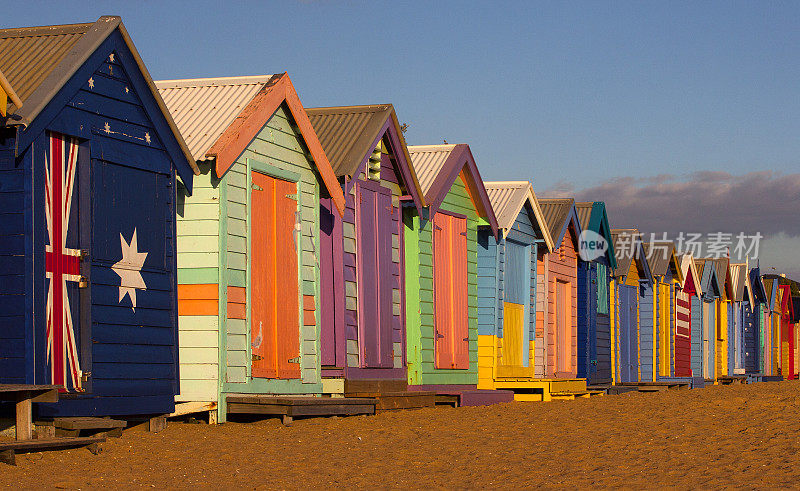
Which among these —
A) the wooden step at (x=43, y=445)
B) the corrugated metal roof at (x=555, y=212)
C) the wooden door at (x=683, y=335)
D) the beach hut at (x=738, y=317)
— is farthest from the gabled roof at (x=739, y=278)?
the wooden step at (x=43, y=445)

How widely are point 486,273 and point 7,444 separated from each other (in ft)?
44.8

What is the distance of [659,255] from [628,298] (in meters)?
2.98

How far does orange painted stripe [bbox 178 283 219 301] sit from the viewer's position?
13.0 metres

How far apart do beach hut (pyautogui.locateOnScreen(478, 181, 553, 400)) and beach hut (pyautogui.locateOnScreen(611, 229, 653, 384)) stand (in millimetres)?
7047

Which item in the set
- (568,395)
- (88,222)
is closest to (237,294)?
(88,222)

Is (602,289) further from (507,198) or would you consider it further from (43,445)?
(43,445)

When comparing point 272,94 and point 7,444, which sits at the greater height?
point 272,94

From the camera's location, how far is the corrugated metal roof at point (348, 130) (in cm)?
1623

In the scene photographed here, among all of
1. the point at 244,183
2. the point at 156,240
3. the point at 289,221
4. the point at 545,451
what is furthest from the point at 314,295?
the point at 545,451

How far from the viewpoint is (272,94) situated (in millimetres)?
14117

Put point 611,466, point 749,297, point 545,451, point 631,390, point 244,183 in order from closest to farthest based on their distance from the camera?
1. point 611,466
2. point 545,451
3. point 244,183
4. point 631,390
5. point 749,297

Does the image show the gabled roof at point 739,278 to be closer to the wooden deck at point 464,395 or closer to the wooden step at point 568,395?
the wooden step at point 568,395

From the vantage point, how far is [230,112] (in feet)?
45.3

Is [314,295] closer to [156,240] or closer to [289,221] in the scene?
[289,221]
